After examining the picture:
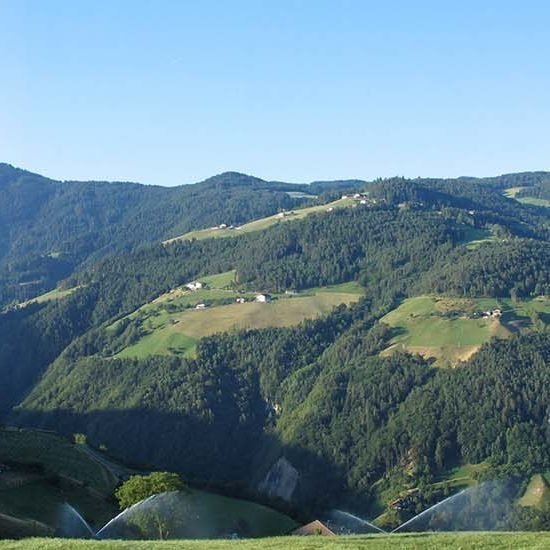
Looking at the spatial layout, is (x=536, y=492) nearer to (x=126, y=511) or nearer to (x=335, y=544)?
(x=126, y=511)

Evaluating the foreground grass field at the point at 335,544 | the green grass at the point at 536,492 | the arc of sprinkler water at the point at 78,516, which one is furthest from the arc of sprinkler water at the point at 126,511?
the green grass at the point at 536,492

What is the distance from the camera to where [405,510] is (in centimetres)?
14100

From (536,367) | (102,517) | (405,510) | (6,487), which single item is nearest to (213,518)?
(102,517)

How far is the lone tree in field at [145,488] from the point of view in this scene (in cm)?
5741

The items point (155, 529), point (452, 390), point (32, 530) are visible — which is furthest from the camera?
point (452, 390)

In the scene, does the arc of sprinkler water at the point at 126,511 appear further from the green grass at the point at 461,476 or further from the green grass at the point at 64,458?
the green grass at the point at 461,476

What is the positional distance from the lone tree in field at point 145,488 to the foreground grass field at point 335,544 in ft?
82.2

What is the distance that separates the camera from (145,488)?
190 ft

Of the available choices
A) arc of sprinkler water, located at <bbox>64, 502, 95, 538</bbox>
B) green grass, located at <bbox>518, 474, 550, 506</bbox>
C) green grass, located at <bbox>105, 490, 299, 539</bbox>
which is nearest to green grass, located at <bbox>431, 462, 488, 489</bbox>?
green grass, located at <bbox>518, 474, 550, 506</bbox>

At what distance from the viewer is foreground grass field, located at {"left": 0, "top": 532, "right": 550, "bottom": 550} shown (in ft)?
97.7

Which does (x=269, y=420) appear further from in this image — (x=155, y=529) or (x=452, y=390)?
(x=155, y=529)

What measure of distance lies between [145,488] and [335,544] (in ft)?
96.8

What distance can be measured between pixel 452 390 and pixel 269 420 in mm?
44837

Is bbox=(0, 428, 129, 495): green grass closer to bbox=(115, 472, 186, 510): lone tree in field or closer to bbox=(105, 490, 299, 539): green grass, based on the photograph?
bbox=(105, 490, 299, 539): green grass
